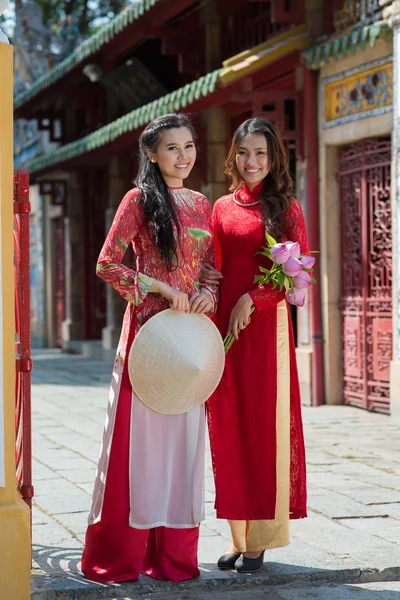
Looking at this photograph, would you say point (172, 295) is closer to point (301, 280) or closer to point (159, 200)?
point (159, 200)

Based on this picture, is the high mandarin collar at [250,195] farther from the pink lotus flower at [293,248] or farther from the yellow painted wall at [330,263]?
the yellow painted wall at [330,263]

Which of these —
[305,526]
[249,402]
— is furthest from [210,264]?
[305,526]

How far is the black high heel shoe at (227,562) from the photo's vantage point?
4391mm

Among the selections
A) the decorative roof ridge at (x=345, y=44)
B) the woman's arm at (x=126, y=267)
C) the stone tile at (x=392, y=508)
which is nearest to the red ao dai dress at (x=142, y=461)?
the woman's arm at (x=126, y=267)

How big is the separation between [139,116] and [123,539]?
927 cm

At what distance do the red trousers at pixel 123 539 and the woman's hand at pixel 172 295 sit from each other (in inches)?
10.6

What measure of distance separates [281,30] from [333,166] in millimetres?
1798

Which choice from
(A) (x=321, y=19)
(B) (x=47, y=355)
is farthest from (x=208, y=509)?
(B) (x=47, y=355)

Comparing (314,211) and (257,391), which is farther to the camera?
(314,211)

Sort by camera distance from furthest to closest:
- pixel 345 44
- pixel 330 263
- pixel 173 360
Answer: pixel 330 263 < pixel 345 44 < pixel 173 360

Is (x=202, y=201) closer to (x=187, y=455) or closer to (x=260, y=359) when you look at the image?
(x=260, y=359)

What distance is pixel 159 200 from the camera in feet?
13.6

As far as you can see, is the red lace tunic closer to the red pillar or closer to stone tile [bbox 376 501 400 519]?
stone tile [bbox 376 501 400 519]

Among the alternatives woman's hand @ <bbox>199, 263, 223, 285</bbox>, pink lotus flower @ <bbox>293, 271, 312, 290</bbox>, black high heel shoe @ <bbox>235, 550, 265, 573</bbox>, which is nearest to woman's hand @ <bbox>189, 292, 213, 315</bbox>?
woman's hand @ <bbox>199, 263, 223, 285</bbox>
